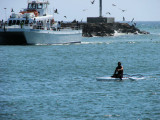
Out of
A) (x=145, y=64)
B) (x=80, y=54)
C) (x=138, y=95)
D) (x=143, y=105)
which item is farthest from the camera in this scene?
(x=80, y=54)

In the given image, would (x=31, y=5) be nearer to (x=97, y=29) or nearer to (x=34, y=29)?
(x=34, y=29)

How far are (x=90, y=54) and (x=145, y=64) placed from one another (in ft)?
43.4

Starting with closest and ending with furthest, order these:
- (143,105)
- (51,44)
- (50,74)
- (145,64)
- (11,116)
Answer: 1. (11,116)
2. (143,105)
3. (50,74)
4. (145,64)
5. (51,44)

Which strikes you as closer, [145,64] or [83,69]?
[83,69]

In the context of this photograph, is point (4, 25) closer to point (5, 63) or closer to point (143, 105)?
point (5, 63)

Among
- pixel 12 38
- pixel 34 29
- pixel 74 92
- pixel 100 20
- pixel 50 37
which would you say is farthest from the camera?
pixel 100 20

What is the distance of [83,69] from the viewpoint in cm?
4194

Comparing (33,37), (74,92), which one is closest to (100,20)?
(33,37)

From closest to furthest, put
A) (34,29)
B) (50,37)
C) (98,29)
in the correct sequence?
(34,29)
(50,37)
(98,29)

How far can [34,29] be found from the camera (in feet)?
205

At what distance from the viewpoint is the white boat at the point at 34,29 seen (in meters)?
63.2

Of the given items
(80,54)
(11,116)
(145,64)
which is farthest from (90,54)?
(11,116)

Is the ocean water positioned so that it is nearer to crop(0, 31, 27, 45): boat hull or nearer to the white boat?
the white boat

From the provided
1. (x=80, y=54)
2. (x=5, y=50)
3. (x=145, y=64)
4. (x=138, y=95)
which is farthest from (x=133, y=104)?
(x=5, y=50)
